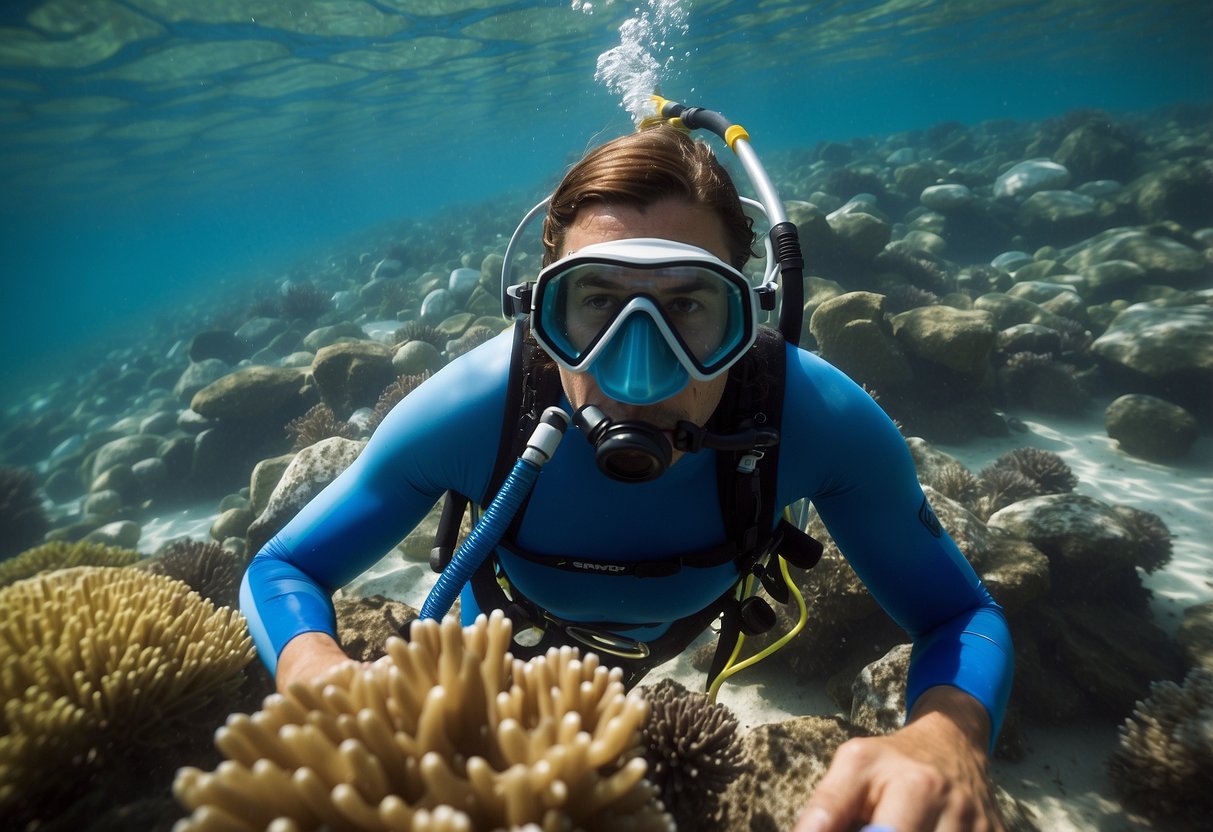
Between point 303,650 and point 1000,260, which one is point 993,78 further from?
point 303,650

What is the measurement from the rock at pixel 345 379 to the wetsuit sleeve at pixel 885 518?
29.7ft

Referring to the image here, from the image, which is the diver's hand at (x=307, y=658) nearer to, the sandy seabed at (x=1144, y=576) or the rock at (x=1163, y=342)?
the sandy seabed at (x=1144, y=576)

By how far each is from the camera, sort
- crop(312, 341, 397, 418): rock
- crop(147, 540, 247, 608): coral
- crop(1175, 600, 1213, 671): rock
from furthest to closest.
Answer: crop(312, 341, 397, 418): rock
crop(147, 540, 247, 608): coral
crop(1175, 600, 1213, 671): rock

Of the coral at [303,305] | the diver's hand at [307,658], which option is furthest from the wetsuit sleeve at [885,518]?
the coral at [303,305]

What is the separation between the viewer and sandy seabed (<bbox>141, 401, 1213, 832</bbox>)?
3.23 meters

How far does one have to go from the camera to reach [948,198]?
52.6 ft

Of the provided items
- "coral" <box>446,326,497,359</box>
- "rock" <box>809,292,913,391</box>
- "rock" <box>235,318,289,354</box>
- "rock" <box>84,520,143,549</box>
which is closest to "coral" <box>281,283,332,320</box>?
"rock" <box>235,318,289,354</box>

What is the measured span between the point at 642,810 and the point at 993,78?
8906 cm

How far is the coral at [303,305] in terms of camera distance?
2078 centimetres

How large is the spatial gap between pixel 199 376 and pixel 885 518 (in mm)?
19980

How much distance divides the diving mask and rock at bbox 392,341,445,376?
8.47 m

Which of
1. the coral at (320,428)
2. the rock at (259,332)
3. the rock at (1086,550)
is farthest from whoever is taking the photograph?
the rock at (259,332)

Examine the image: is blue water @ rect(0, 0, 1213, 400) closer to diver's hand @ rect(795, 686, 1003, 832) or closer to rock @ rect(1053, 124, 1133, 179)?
diver's hand @ rect(795, 686, 1003, 832)

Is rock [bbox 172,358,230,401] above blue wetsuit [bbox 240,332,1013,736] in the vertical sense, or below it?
below
